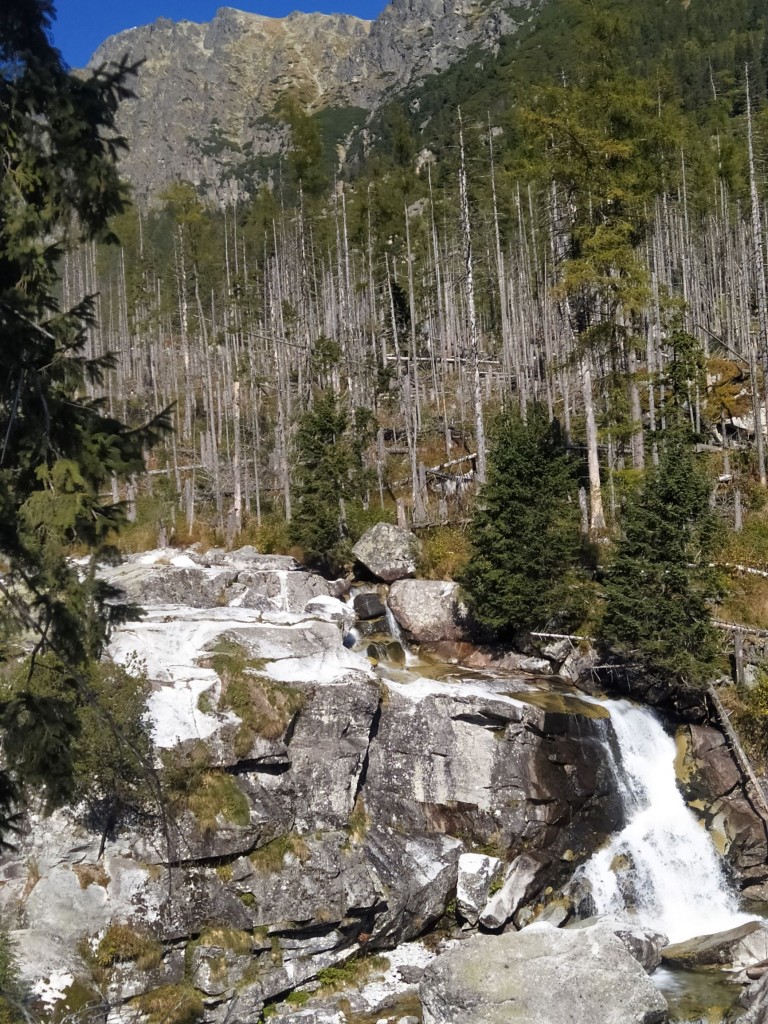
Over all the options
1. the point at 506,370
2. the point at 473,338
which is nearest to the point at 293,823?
the point at 473,338

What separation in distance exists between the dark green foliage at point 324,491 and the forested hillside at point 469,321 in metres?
0.08

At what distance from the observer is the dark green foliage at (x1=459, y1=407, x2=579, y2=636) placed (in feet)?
78.1

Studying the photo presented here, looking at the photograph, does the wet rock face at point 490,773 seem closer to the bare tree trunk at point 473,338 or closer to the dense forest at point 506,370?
the dense forest at point 506,370

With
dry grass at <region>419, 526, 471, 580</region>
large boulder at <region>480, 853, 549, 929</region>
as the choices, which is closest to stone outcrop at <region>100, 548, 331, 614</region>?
dry grass at <region>419, 526, 471, 580</region>

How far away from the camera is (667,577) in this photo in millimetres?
21594

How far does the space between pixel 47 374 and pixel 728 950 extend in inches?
634

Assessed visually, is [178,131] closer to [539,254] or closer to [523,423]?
[539,254]

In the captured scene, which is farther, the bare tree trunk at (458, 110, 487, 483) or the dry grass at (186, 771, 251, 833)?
the bare tree trunk at (458, 110, 487, 483)

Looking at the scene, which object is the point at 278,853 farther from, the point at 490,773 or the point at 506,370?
the point at 506,370

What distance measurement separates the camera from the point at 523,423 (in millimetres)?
26469

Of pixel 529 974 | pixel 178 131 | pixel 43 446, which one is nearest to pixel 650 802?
pixel 529 974

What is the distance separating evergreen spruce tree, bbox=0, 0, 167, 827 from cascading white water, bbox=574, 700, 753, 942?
14065mm

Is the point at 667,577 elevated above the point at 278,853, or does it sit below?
above

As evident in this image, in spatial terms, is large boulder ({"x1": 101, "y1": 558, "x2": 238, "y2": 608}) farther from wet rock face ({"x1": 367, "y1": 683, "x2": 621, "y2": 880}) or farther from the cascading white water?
the cascading white water
